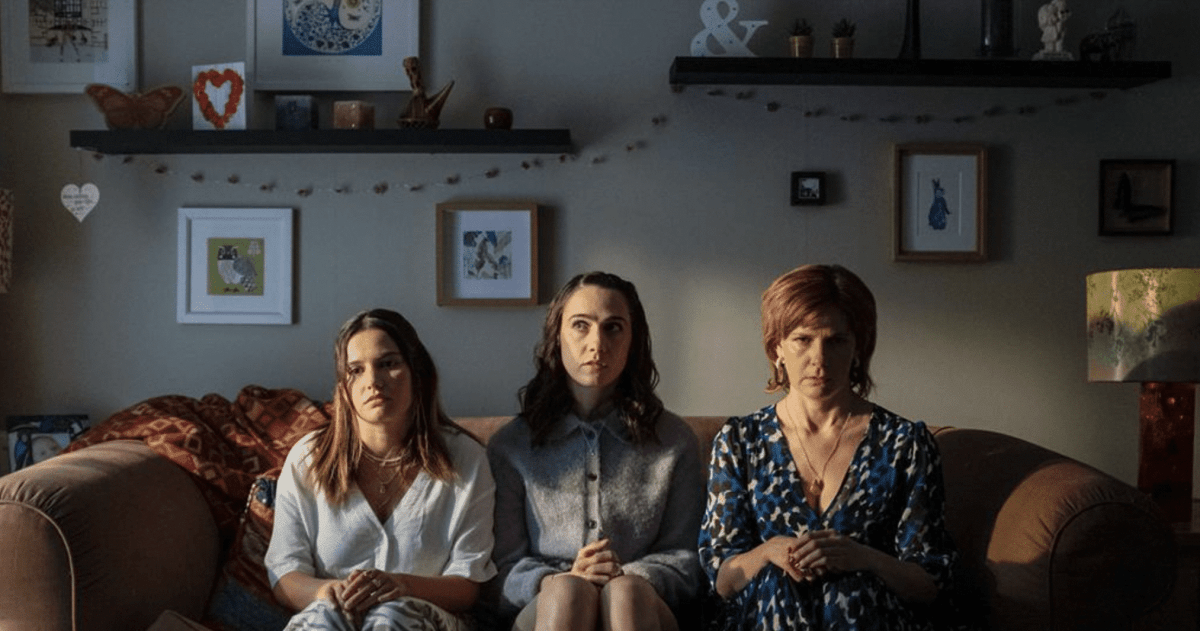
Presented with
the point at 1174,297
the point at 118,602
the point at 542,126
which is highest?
the point at 542,126

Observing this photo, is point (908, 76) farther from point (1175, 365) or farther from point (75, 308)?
point (75, 308)

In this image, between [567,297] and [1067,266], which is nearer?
[567,297]

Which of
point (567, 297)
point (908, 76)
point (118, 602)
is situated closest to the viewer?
point (118, 602)

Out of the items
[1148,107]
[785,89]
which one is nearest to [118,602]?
[785,89]

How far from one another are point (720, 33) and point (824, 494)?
5.00 ft

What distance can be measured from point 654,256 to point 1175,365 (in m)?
1.35

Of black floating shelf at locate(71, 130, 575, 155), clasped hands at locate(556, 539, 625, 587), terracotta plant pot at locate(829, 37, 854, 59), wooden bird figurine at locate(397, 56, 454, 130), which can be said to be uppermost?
terracotta plant pot at locate(829, 37, 854, 59)

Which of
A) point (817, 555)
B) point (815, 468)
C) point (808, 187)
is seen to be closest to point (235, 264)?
point (808, 187)

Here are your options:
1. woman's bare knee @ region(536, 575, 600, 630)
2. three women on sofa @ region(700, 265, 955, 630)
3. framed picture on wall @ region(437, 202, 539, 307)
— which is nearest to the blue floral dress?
three women on sofa @ region(700, 265, 955, 630)

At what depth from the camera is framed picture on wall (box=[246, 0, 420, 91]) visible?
3.61 meters

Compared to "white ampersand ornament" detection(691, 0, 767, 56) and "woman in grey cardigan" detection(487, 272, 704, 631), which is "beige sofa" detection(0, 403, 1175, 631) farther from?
"white ampersand ornament" detection(691, 0, 767, 56)

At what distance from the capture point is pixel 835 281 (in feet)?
8.20

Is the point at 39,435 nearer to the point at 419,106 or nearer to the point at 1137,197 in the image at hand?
the point at 419,106

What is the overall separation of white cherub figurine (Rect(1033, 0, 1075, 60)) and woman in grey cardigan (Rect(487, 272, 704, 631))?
1.50 m
